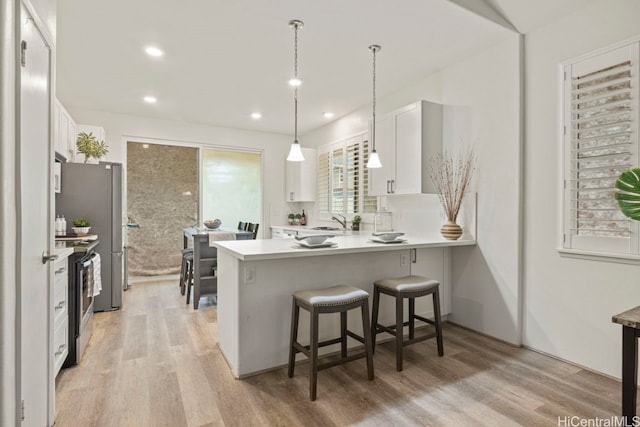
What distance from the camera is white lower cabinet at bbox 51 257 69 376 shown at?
7.38 ft

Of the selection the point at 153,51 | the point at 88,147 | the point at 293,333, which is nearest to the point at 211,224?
the point at 88,147

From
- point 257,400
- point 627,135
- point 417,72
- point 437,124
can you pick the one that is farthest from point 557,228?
point 257,400

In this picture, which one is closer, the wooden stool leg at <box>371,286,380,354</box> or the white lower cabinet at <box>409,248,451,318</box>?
the wooden stool leg at <box>371,286,380,354</box>

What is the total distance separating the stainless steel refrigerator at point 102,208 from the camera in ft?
12.3

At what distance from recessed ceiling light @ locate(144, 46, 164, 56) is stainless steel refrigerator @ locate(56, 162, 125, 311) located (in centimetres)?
143

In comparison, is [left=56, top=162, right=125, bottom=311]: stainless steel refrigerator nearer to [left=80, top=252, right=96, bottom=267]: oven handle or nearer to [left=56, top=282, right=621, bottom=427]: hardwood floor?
[left=80, top=252, right=96, bottom=267]: oven handle

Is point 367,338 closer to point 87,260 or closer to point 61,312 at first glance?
point 61,312

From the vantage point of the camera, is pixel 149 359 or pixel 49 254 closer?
pixel 49 254

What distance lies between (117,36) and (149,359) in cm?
272

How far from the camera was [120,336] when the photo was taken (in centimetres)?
318

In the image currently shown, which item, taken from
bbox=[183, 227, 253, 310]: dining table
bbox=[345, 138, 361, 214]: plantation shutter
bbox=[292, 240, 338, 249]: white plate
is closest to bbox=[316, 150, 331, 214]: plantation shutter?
bbox=[345, 138, 361, 214]: plantation shutter

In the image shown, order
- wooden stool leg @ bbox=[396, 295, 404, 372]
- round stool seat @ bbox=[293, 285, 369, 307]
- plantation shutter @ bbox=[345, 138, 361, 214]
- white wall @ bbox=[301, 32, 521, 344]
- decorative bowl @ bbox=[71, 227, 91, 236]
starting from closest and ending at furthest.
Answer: round stool seat @ bbox=[293, 285, 369, 307]
wooden stool leg @ bbox=[396, 295, 404, 372]
white wall @ bbox=[301, 32, 521, 344]
decorative bowl @ bbox=[71, 227, 91, 236]
plantation shutter @ bbox=[345, 138, 361, 214]

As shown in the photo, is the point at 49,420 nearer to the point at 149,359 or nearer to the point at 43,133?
the point at 149,359

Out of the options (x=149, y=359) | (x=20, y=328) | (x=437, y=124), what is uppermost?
(x=437, y=124)
